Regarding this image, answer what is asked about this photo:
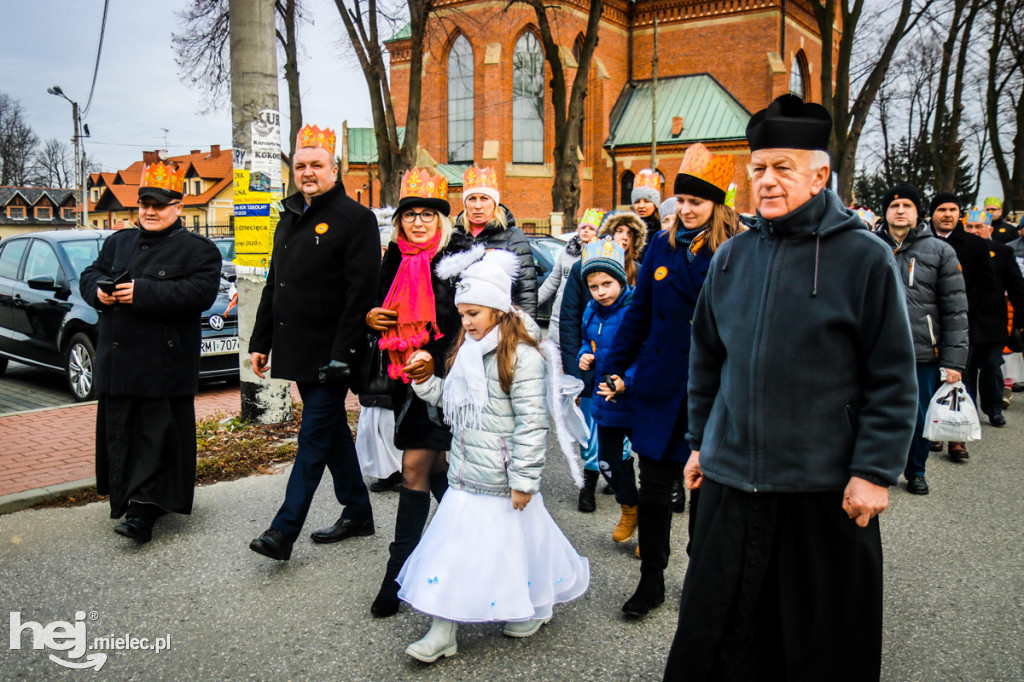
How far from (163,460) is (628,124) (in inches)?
1420

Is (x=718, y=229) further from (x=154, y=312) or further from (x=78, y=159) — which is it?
(x=78, y=159)

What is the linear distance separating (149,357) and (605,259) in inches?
107

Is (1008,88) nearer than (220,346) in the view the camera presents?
No

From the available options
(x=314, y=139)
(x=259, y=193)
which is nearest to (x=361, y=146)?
(x=259, y=193)

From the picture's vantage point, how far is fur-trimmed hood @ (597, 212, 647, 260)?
610cm

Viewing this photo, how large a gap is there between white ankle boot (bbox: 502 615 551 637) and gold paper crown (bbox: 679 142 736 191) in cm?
211

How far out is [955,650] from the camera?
12.1 feet

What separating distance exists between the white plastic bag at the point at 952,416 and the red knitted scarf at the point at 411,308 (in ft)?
14.9

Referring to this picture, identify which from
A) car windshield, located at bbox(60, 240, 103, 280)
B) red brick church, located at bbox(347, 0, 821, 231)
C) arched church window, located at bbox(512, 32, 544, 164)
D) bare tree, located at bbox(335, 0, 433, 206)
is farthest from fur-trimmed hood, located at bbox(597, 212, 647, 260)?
arched church window, located at bbox(512, 32, 544, 164)

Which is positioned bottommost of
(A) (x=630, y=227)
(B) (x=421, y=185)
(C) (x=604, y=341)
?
(C) (x=604, y=341)

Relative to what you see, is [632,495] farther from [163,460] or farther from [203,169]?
[203,169]

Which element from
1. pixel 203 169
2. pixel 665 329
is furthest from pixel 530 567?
pixel 203 169

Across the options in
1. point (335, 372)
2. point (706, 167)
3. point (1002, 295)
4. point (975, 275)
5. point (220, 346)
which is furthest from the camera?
point (220, 346)

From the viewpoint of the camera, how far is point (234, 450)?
6797mm
